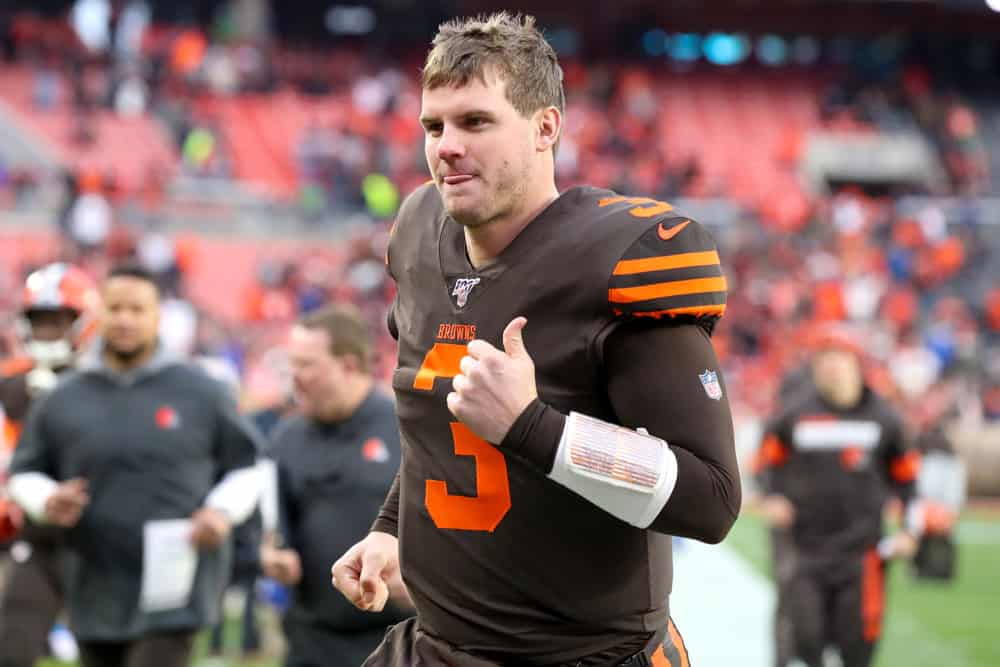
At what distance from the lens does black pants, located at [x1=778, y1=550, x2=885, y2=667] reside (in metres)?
7.17

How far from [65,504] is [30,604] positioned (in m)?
1.33

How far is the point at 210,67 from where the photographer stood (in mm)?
26688

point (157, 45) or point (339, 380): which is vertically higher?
point (157, 45)

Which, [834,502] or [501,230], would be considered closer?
[501,230]

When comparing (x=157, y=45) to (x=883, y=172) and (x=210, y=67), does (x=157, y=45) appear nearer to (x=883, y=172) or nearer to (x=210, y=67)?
(x=210, y=67)

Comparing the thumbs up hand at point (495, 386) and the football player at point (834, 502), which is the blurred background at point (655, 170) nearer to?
the football player at point (834, 502)

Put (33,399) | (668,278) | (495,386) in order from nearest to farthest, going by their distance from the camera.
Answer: (495,386) < (668,278) < (33,399)

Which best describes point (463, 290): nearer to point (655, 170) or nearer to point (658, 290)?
point (658, 290)

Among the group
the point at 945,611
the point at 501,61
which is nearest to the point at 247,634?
the point at 945,611

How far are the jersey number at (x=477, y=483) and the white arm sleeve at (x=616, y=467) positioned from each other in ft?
0.68

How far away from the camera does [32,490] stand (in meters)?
5.19

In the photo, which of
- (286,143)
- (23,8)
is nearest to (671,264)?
(286,143)

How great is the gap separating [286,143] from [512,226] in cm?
2392

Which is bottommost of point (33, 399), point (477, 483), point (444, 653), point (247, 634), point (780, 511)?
point (247, 634)
